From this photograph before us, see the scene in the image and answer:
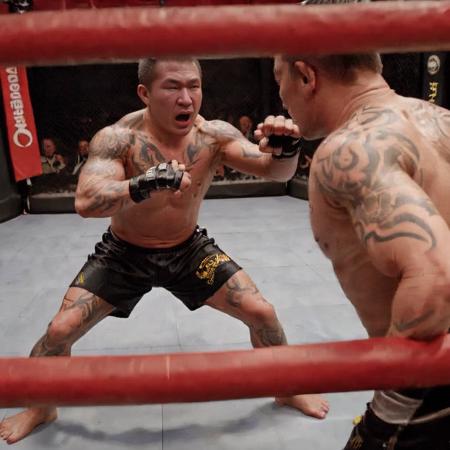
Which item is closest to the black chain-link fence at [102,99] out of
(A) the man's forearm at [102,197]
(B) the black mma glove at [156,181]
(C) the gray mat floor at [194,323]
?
(C) the gray mat floor at [194,323]

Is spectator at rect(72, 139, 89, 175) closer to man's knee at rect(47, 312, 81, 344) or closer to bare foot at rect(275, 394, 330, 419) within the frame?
man's knee at rect(47, 312, 81, 344)

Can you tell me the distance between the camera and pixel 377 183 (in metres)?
0.77

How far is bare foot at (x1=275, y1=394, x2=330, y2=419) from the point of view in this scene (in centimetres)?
179

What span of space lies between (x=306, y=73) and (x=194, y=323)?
171cm

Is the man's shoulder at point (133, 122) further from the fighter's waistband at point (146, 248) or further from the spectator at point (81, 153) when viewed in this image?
the spectator at point (81, 153)

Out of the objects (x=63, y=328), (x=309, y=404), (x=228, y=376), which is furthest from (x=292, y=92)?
(x=309, y=404)

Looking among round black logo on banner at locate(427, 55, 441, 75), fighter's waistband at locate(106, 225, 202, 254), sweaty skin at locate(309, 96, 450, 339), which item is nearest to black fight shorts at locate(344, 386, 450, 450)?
sweaty skin at locate(309, 96, 450, 339)

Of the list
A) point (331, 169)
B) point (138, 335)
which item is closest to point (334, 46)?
point (331, 169)

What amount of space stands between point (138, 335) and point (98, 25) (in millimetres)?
1873

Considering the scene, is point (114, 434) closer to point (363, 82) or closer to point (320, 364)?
point (320, 364)

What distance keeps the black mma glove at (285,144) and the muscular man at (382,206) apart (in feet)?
1.30

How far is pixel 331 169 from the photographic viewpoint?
833mm

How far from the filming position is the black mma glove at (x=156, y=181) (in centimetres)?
121

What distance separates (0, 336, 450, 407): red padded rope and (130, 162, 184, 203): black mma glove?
56 cm
